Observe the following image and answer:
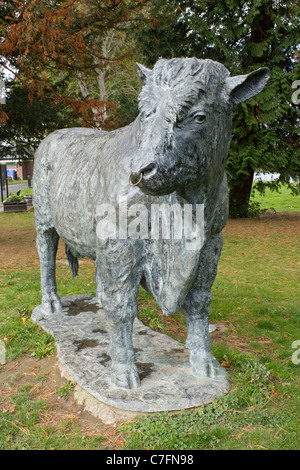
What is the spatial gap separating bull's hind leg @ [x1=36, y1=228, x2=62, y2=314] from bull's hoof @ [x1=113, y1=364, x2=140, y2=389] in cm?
192

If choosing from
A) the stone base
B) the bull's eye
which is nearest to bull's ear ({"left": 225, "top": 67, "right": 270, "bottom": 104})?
the bull's eye

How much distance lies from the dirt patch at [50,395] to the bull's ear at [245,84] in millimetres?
2261

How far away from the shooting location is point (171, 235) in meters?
2.64

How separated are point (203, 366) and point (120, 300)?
90 cm

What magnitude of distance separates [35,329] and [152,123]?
10.3 feet

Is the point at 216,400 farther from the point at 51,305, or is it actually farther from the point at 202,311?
the point at 51,305

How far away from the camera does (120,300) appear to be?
2.89 meters

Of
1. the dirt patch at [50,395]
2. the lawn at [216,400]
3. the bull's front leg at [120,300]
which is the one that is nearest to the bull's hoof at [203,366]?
the lawn at [216,400]

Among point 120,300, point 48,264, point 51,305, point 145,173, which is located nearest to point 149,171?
point 145,173
